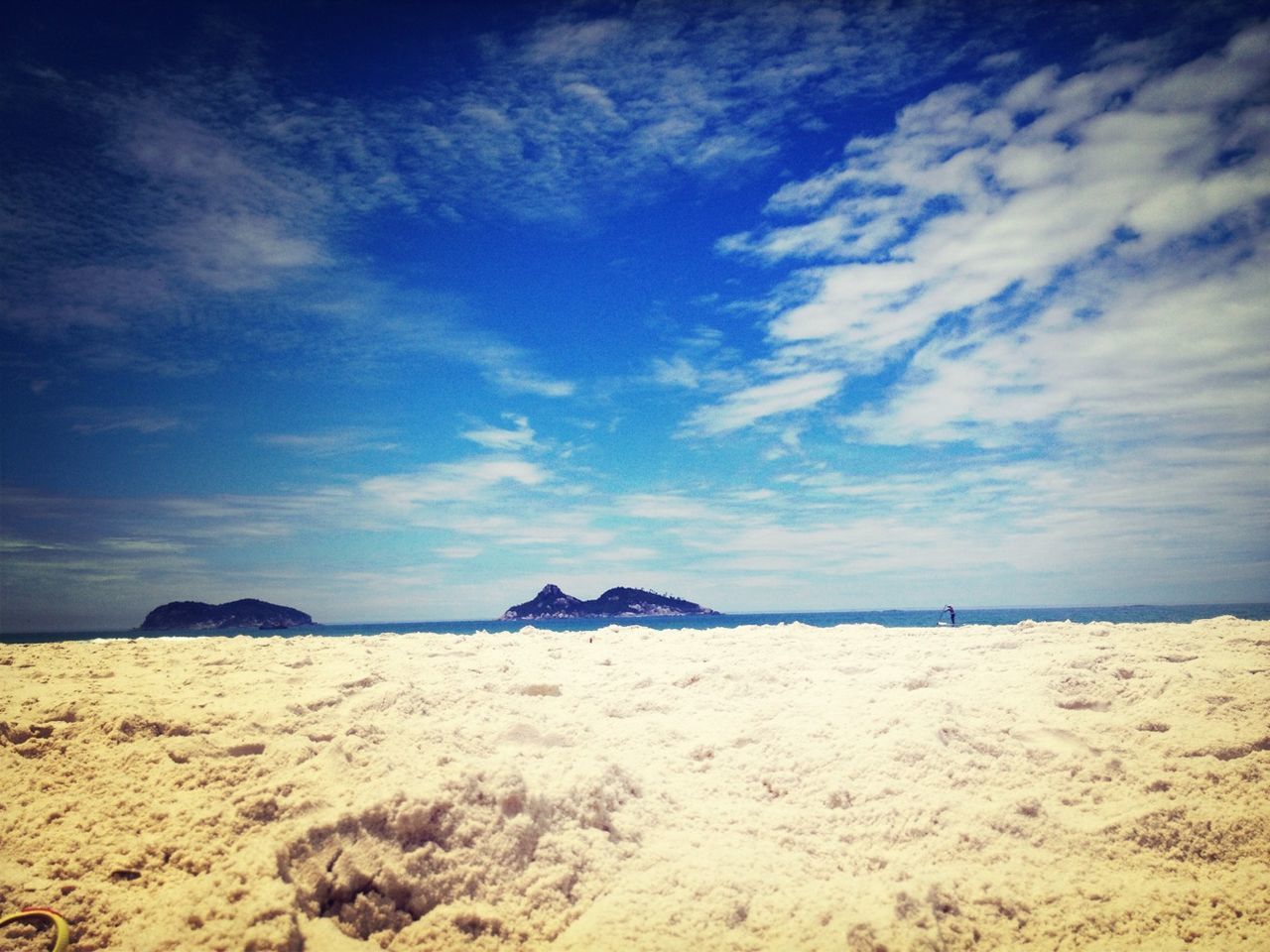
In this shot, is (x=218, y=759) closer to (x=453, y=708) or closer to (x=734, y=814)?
(x=453, y=708)

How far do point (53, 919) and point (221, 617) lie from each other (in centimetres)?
9157

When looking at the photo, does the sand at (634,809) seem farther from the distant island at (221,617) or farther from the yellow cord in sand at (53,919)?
the distant island at (221,617)

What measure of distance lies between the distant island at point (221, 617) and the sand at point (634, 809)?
83.7 m

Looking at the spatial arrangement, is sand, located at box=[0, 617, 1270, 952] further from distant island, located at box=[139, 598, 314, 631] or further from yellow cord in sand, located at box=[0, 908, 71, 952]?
distant island, located at box=[139, 598, 314, 631]


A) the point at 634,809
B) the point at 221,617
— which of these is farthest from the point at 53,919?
the point at 221,617

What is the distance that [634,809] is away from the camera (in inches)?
151

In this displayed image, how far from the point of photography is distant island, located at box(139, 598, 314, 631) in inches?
3088

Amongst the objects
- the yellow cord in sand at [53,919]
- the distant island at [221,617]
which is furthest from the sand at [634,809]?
the distant island at [221,617]

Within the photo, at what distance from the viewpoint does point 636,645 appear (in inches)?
305

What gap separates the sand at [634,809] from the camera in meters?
3.00

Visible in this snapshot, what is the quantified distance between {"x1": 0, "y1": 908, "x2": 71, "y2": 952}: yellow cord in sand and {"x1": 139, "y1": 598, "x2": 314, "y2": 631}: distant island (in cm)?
8483

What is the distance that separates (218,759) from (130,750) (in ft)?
1.86

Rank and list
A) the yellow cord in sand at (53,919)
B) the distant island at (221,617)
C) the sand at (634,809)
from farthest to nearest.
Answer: the distant island at (221,617)
the sand at (634,809)
the yellow cord in sand at (53,919)

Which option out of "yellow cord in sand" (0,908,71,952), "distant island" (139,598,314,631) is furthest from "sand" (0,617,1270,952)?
"distant island" (139,598,314,631)
